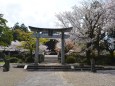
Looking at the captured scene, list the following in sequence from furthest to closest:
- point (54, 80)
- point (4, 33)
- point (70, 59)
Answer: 1. point (70, 59)
2. point (4, 33)
3. point (54, 80)

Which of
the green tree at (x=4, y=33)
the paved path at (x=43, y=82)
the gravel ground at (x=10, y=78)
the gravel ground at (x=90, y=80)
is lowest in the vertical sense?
the gravel ground at (x=90, y=80)

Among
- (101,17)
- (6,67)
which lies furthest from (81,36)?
(6,67)

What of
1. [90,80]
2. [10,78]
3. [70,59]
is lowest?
[90,80]

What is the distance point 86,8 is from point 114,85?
26.0 metres

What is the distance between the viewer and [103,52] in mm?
42656

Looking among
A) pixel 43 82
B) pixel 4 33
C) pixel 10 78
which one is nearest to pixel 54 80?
pixel 43 82

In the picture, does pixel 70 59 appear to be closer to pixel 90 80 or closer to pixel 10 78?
pixel 90 80

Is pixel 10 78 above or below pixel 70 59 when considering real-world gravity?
below

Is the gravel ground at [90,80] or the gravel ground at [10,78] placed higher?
the gravel ground at [10,78]

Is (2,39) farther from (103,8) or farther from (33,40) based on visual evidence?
(103,8)

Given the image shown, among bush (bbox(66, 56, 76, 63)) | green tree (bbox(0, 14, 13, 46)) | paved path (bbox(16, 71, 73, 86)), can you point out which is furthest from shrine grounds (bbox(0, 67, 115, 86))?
bush (bbox(66, 56, 76, 63))

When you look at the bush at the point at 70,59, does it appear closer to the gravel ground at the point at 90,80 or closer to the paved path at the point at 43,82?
the gravel ground at the point at 90,80

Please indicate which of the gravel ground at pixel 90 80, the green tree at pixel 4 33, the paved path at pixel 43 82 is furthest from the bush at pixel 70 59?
the paved path at pixel 43 82

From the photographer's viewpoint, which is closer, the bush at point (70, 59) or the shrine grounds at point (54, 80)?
the shrine grounds at point (54, 80)
